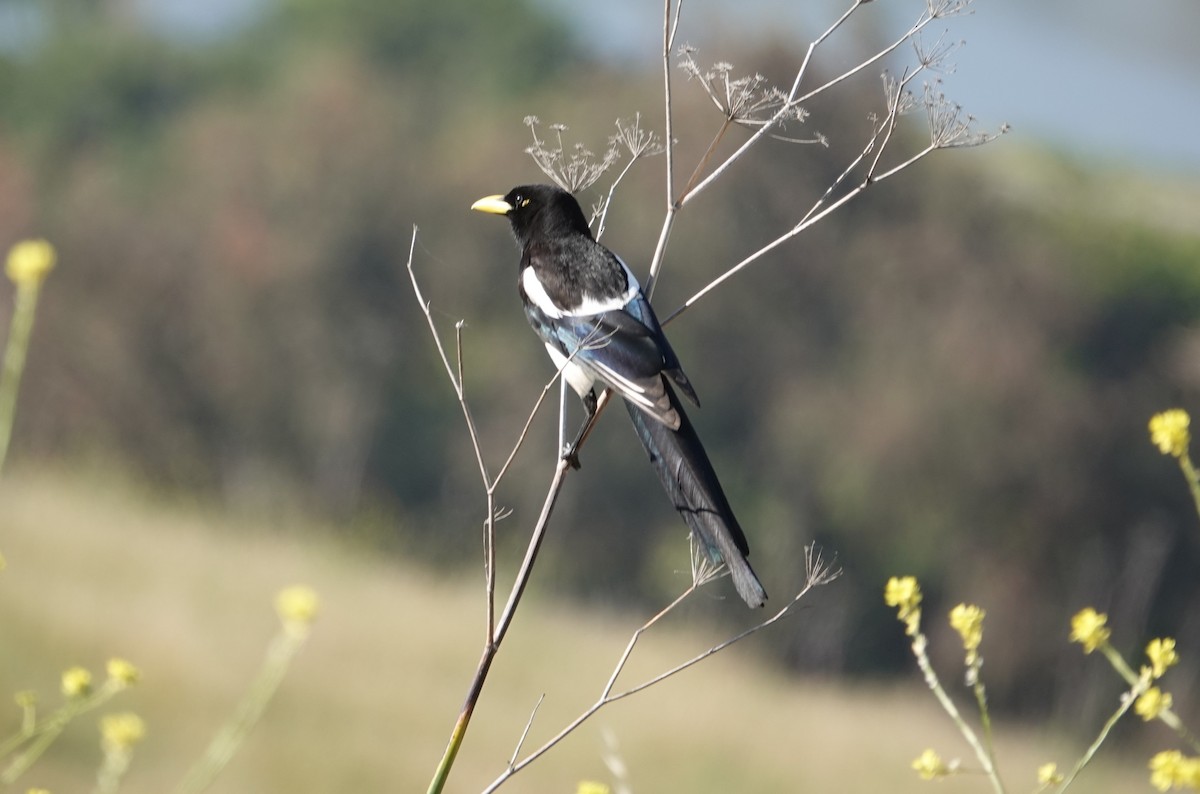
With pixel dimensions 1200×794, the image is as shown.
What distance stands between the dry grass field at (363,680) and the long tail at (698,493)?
448 cm

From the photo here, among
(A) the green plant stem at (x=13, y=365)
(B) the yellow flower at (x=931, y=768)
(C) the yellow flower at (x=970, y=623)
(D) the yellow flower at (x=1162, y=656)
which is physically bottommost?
(B) the yellow flower at (x=931, y=768)

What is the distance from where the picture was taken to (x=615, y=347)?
83.0 inches

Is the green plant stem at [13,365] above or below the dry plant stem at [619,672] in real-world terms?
above

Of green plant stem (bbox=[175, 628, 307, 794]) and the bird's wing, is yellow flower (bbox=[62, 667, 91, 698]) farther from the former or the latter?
the bird's wing

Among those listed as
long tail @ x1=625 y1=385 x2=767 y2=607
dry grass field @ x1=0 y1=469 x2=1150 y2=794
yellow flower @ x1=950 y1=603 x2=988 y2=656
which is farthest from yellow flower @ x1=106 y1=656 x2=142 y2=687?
dry grass field @ x1=0 y1=469 x2=1150 y2=794

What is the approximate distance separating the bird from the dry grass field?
3985 mm

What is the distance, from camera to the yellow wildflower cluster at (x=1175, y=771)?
57.7 inches

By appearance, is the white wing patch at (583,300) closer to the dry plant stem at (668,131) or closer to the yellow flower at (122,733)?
the dry plant stem at (668,131)

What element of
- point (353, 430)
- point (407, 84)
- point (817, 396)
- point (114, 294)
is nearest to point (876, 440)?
point (817, 396)

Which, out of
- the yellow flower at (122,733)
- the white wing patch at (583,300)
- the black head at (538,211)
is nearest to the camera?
the yellow flower at (122,733)

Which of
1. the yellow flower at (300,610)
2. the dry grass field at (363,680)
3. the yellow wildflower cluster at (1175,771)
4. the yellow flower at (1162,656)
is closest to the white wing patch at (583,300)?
the yellow flower at (300,610)

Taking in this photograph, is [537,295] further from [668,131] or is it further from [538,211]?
[668,131]

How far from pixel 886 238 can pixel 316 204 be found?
6.43m

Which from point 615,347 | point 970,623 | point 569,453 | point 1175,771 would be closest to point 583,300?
point 615,347
